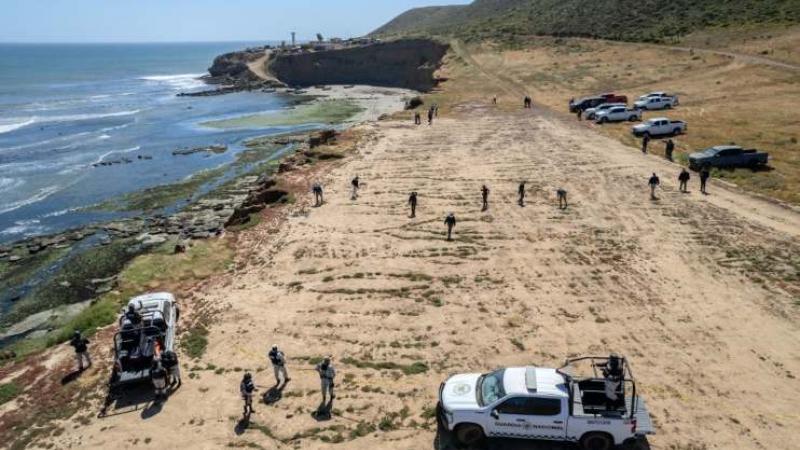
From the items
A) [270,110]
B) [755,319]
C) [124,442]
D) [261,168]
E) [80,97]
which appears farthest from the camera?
[80,97]

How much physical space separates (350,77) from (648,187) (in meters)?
98.1

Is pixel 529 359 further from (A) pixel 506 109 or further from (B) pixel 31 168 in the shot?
(B) pixel 31 168

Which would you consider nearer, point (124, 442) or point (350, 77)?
point (124, 442)

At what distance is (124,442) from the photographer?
16.4 metres

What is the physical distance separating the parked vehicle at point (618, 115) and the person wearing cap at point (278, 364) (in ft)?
144

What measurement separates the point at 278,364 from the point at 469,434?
6.55 m

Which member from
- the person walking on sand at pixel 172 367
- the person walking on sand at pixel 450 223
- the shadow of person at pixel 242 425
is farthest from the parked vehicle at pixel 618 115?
the shadow of person at pixel 242 425

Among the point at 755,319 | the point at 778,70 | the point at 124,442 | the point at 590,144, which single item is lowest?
the point at 124,442

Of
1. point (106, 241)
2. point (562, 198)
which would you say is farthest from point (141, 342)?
point (562, 198)

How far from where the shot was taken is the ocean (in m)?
45.9

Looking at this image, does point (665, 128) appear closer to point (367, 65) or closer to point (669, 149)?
point (669, 149)

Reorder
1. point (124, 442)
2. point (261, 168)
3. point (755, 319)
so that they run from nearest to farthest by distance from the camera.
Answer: point (124, 442) → point (755, 319) → point (261, 168)

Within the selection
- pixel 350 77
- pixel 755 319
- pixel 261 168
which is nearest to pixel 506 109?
pixel 261 168

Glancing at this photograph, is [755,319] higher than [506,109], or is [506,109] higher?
[506,109]
